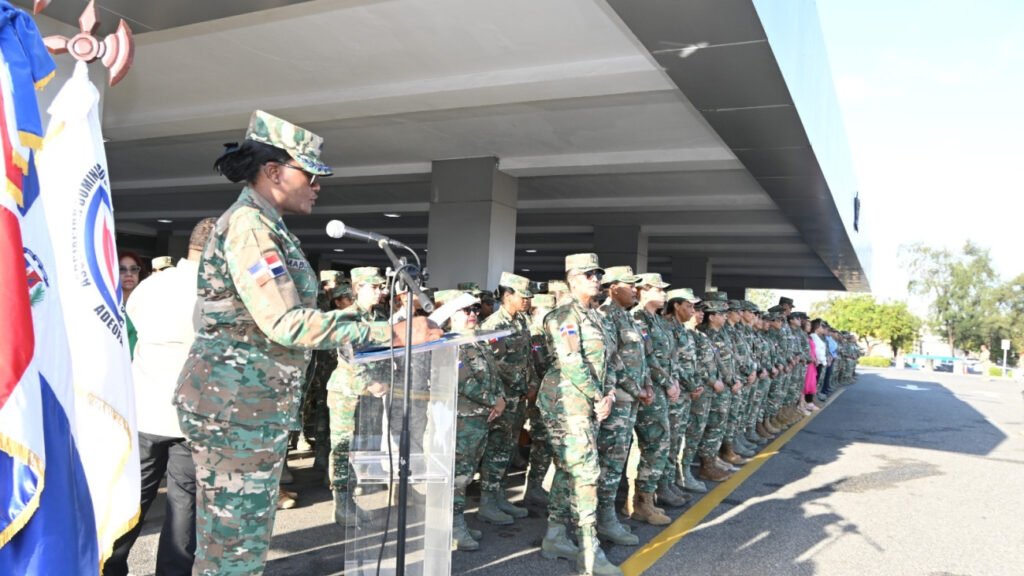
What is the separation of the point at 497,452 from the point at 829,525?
8.93 ft

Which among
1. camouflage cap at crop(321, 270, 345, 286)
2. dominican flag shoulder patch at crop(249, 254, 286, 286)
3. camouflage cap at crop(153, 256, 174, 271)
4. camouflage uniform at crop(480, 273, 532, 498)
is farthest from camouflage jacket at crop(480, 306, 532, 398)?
dominican flag shoulder patch at crop(249, 254, 286, 286)

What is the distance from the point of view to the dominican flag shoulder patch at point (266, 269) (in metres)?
2.25

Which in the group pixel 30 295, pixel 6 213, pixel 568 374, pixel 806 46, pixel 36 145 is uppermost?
pixel 806 46

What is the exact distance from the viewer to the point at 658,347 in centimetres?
627

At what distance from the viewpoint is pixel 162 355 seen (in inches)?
137

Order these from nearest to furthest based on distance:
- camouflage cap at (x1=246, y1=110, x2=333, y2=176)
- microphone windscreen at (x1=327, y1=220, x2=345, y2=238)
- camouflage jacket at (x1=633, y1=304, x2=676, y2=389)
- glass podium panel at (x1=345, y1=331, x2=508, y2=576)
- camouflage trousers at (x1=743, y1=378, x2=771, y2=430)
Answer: microphone windscreen at (x1=327, y1=220, x2=345, y2=238) → camouflage cap at (x1=246, y1=110, x2=333, y2=176) → glass podium panel at (x1=345, y1=331, x2=508, y2=576) → camouflage jacket at (x1=633, y1=304, x2=676, y2=389) → camouflage trousers at (x1=743, y1=378, x2=771, y2=430)

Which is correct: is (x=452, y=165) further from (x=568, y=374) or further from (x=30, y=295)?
(x=30, y=295)

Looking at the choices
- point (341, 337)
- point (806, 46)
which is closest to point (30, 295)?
point (341, 337)

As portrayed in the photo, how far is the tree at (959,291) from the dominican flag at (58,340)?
85.4 m

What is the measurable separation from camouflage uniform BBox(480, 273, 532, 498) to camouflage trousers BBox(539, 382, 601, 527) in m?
1.13

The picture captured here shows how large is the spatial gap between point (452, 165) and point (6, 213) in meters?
9.03

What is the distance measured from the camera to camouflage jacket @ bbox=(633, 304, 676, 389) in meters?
6.05

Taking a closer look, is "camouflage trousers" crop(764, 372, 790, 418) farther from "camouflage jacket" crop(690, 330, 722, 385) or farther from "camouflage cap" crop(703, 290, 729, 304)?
"camouflage jacket" crop(690, 330, 722, 385)

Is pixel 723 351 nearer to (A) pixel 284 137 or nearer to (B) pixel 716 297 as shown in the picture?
(B) pixel 716 297
